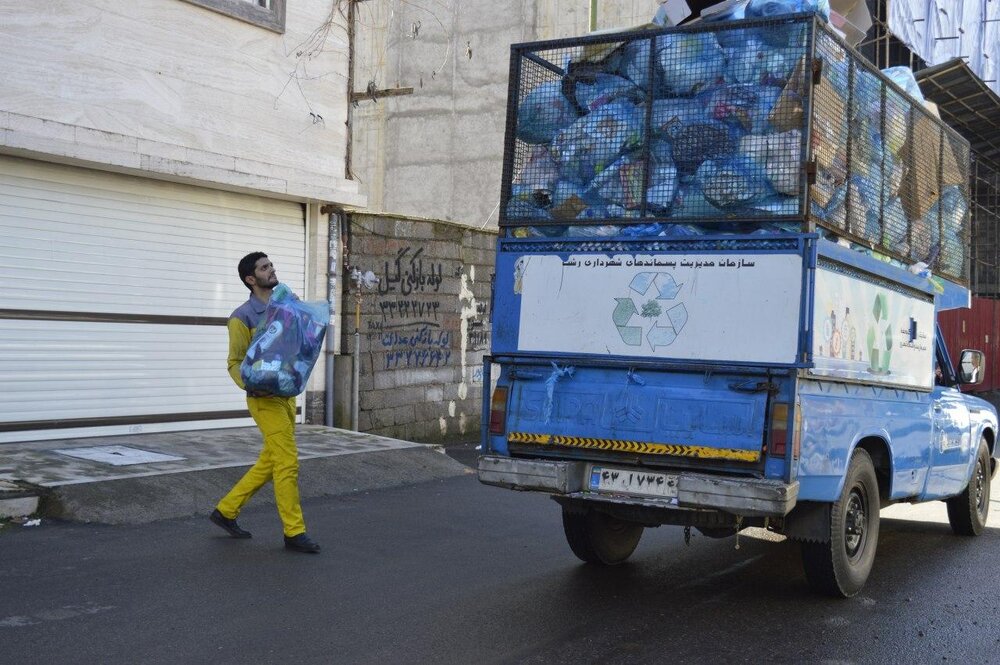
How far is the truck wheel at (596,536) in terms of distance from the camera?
655cm

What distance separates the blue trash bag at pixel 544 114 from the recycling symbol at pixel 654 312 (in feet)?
3.73

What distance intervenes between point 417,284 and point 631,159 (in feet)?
24.5

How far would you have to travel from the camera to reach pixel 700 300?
222 inches

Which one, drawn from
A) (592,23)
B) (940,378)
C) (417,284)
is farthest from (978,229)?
(940,378)

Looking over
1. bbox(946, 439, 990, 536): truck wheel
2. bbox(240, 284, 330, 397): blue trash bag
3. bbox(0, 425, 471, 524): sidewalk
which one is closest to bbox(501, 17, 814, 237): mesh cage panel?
bbox(240, 284, 330, 397): blue trash bag

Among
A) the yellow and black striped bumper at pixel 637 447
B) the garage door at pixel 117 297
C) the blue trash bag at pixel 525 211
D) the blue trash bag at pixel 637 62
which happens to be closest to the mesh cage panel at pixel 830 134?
the blue trash bag at pixel 637 62

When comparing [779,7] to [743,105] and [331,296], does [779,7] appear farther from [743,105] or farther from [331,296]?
[331,296]

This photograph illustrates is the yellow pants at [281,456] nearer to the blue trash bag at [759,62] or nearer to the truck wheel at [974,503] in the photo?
the blue trash bag at [759,62]

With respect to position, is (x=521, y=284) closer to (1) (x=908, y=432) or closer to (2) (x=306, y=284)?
(1) (x=908, y=432)

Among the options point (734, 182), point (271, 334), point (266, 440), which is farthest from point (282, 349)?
point (734, 182)

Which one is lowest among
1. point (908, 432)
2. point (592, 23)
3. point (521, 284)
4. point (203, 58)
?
point (908, 432)

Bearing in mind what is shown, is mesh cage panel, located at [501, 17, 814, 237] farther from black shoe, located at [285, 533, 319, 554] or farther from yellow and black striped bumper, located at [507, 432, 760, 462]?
black shoe, located at [285, 533, 319, 554]

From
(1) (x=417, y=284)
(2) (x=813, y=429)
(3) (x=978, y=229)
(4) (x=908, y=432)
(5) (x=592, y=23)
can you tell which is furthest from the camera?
(3) (x=978, y=229)

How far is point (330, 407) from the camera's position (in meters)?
12.2
